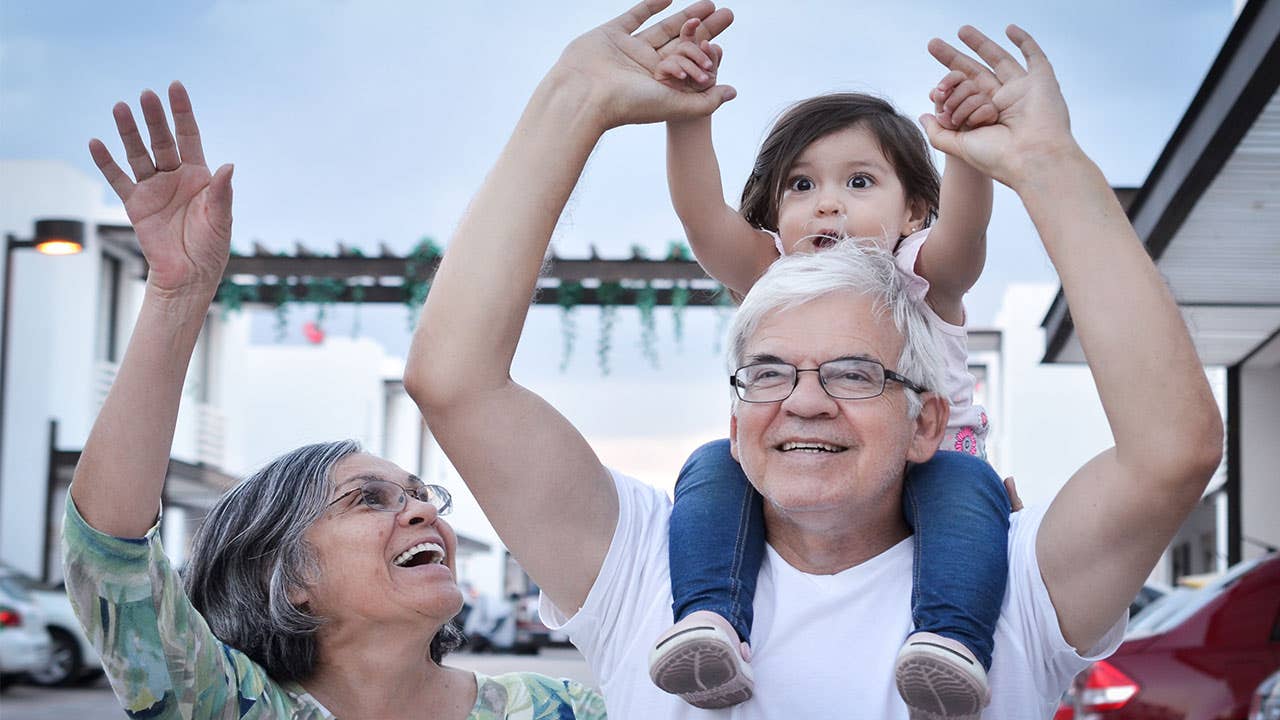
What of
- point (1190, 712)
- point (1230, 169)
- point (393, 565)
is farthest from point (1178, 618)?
point (393, 565)

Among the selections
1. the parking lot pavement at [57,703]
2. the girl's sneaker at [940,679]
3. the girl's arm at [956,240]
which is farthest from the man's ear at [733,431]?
the parking lot pavement at [57,703]

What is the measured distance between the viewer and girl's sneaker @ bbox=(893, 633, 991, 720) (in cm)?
206

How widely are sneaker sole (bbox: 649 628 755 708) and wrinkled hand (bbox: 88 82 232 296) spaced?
101 cm

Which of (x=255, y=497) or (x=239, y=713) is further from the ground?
(x=255, y=497)

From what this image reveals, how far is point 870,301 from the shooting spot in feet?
7.70

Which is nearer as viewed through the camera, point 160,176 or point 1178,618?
point 160,176

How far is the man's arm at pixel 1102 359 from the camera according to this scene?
195 centimetres

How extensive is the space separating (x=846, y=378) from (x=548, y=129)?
2.00 feet

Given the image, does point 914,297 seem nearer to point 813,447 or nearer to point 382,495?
point 813,447

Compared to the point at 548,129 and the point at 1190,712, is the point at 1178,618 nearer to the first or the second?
the point at 1190,712

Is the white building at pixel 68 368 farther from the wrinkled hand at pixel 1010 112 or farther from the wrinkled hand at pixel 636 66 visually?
the wrinkled hand at pixel 1010 112

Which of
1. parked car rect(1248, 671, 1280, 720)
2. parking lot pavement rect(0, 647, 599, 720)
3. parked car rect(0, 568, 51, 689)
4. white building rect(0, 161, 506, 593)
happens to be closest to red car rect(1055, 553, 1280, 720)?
parked car rect(1248, 671, 1280, 720)

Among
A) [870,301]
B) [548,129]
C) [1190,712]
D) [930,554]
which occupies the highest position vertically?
[548,129]

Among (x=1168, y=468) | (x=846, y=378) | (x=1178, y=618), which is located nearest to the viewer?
(x=1168, y=468)
